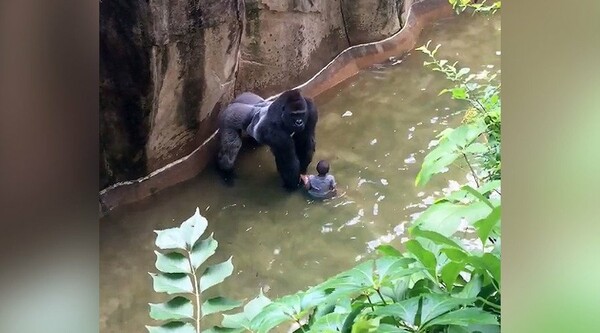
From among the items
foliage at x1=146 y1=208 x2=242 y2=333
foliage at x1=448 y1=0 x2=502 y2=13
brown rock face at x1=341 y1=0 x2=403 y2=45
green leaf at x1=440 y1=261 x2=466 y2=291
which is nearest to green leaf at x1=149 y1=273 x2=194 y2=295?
foliage at x1=146 y1=208 x2=242 y2=333

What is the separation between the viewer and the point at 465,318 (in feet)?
2.39

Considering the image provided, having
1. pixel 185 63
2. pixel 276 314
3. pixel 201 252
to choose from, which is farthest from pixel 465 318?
pixel 185 63

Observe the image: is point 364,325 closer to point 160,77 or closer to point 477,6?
point 477,6

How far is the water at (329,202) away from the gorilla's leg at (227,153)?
0.02m

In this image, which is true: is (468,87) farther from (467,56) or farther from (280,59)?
(280,59)

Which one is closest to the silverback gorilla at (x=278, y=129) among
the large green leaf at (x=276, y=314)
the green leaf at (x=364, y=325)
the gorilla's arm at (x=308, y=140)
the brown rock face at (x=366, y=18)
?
the gorilla's arm at (x=308, y=140)

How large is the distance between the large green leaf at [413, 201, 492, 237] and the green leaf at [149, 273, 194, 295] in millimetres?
469

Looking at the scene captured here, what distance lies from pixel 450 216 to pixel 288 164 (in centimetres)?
59

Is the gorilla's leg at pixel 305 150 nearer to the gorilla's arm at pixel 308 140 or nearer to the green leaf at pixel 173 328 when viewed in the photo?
the gorilla's arm at pixel 308 140

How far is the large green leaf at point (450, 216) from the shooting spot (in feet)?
2.90

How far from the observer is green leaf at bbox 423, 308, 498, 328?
0.73 metres

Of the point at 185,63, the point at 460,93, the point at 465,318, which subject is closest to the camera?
the point at 465,318

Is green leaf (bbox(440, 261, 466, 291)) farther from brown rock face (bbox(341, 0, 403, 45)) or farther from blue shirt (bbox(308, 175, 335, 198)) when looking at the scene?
brown rock face (bbox(341, 0, 403, 45))

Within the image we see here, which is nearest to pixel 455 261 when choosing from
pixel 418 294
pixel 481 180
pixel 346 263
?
pixel 418 294
